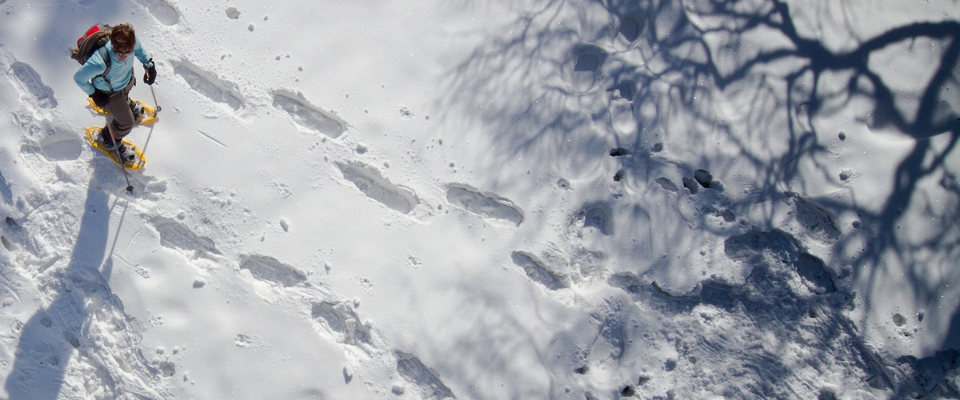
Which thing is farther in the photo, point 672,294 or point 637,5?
point 637,5

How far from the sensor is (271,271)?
3.51m

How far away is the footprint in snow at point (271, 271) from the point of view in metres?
3.49

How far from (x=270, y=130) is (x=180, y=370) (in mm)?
1596

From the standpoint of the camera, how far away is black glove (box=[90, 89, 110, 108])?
118 inches

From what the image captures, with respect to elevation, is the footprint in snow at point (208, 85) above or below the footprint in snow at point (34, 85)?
above

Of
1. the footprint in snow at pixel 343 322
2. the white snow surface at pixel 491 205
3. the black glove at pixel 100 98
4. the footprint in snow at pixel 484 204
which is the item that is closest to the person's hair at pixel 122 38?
the black glove at pixel 100 98

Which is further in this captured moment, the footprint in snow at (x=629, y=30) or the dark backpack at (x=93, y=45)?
the footprint in snow at (x=629, y=30)

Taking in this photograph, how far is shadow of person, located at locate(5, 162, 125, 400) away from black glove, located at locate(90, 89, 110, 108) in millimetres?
888

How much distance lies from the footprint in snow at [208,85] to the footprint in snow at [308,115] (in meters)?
0.28

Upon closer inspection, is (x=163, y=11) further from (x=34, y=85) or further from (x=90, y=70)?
(x=90, y=70)

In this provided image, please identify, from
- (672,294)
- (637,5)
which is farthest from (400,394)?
(637,5)

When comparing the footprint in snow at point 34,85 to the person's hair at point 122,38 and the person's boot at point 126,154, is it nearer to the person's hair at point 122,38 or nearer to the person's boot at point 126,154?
the person's boot at point 126,154

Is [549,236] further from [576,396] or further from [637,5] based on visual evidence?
[637,5]

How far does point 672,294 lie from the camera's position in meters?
3.47
